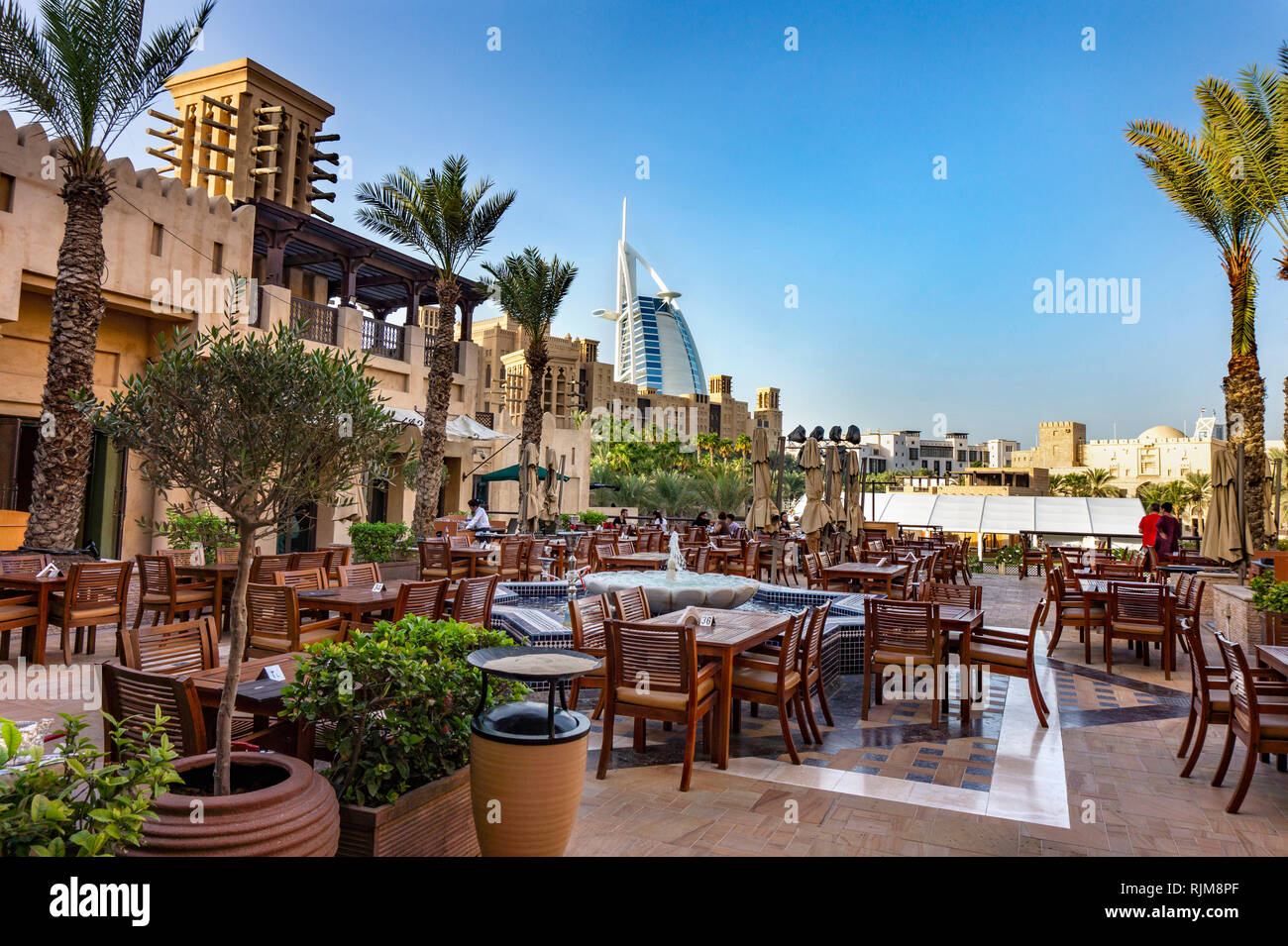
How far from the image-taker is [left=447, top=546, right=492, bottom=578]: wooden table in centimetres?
1066

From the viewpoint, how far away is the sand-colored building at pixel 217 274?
11.0 m

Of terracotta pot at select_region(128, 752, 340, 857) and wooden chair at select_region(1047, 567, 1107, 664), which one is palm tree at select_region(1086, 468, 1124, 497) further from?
terracotta pot at select_region(128, 752, 340, 857)

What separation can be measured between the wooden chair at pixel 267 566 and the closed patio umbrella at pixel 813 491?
771cm

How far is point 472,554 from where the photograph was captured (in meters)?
10.6

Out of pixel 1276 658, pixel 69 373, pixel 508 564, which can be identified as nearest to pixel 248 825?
pixel 1276 658

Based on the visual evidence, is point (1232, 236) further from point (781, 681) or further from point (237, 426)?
point (237, 426)

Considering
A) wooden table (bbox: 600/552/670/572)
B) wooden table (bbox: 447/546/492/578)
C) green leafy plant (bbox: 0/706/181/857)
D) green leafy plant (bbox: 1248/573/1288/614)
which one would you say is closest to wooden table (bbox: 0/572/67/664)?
wooden table (bbox: 447/546/492/578)

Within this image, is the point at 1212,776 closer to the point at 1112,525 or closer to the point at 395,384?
the point at 395,384

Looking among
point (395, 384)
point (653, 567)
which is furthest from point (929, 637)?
point (395, 384)

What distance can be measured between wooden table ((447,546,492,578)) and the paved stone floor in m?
5.20

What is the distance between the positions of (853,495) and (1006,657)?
10750 mm

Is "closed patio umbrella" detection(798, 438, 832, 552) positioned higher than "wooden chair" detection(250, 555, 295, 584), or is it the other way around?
"closed patio umbrella" detection(798, 438, 832, 552)

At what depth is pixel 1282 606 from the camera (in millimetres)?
6043
